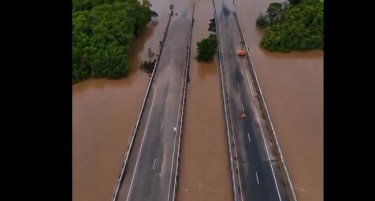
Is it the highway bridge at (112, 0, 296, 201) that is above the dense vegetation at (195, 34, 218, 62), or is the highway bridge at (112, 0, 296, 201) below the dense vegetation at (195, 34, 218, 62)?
below

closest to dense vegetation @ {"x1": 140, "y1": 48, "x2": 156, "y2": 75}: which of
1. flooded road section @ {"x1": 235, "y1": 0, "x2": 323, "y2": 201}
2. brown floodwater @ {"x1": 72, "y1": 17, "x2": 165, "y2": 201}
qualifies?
brown floodwater @ {"x1": 72, "y1": 17, "x2": 165, "y2": 201}

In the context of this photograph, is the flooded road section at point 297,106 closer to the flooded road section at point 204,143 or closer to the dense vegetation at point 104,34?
the flooded road section at point 204,143

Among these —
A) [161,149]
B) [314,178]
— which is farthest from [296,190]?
[161,149]

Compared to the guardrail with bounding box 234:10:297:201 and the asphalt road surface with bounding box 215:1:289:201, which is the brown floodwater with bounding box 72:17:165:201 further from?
the guardrail with bounding box 234:10:297:201

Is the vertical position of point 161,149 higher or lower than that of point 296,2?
lower

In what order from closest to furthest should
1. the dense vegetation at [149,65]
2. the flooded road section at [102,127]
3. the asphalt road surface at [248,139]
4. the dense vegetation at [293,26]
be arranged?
1. the asphalt road surface at [248,139]
2. the flooded road section at [102,127]
3. the dense vegetation at [149,65]
4. the dense vegetation at [293,26]

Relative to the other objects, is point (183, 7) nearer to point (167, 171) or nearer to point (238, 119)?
point (238, 119)

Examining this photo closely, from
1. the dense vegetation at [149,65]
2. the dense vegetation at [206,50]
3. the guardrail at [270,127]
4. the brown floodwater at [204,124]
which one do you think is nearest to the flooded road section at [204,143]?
the brown floodwater at [204,124]
